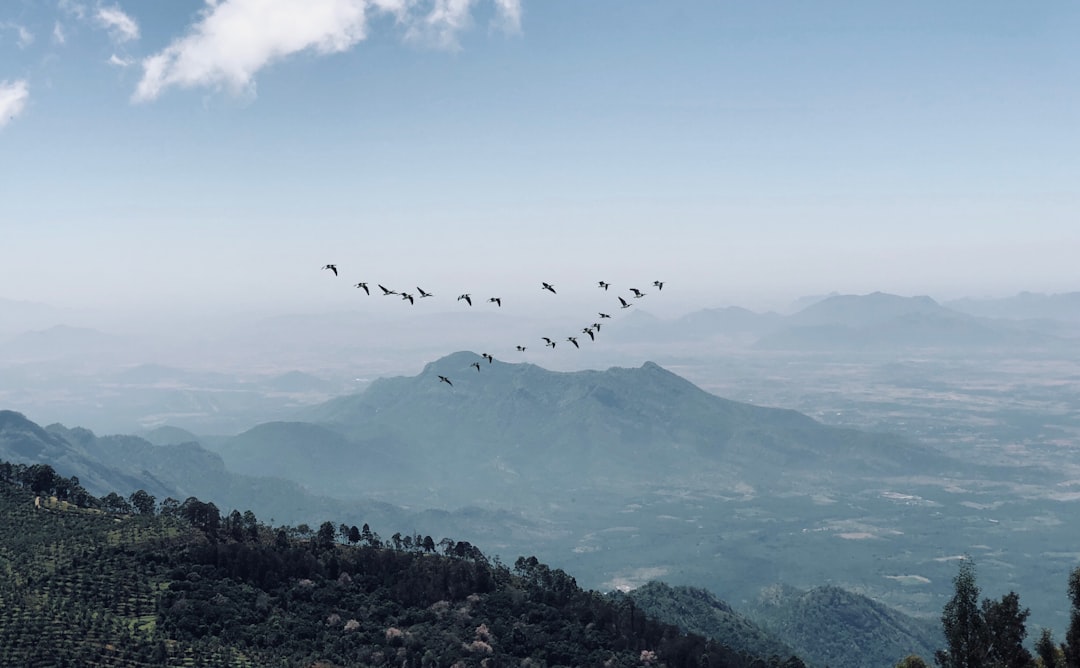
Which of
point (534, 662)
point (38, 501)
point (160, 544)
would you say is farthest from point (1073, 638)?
point (38, 501)

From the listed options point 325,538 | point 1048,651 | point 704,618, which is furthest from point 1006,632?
point 704,618

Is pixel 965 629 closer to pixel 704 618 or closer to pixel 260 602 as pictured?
pixel 260 602

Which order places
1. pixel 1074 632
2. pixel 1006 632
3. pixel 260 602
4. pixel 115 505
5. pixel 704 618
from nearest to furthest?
pixel 1074 632
pixel 1006 632
pixel 260 602
pixel 115 505
pixel 704 618

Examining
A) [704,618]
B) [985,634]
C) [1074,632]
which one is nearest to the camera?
[1074,632]

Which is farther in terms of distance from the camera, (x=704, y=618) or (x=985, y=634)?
(x=704, y=618)

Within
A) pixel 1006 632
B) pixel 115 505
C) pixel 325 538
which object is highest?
pixel 1006 632

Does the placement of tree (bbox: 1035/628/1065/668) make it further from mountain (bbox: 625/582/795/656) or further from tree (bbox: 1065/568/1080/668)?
mountain (bbox: 625/582/795/656)
